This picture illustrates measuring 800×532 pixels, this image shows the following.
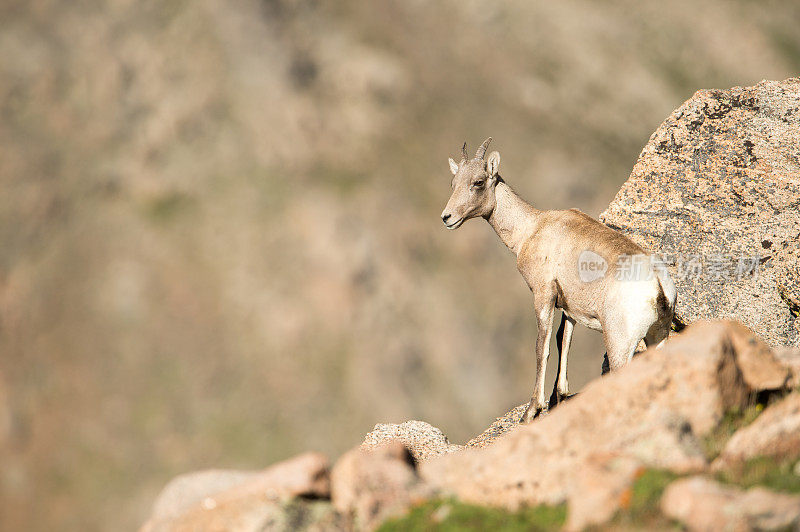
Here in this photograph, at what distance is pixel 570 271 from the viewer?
584 inches

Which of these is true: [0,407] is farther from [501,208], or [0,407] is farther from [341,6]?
[501,208]

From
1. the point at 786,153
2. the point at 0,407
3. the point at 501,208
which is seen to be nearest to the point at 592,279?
the point at 501,208

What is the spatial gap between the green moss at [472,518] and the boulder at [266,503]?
1003mm

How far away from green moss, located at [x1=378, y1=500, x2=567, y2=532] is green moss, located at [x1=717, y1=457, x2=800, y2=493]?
1.93 meters

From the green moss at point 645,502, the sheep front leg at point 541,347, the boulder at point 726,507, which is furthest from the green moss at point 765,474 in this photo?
the sheep front leg at point 541,347

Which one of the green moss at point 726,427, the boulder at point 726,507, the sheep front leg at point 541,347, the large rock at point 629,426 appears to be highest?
the sheep front leg at point 541,347

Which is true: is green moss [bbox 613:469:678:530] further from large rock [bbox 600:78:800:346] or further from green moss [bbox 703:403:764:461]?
large rock [bbox 600:78:800:346]

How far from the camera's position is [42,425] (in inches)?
3031

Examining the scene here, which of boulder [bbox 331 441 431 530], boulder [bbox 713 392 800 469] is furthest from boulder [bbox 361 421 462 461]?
boulder [bbox 713 392 800 469]

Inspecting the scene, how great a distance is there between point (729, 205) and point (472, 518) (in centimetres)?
1039

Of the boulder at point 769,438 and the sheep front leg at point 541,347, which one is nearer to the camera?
the boulder at point 769,438

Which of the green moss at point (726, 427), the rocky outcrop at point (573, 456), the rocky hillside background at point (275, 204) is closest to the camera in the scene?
the rocky outcrop at point (573, 456)

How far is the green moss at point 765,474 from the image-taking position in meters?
9.30

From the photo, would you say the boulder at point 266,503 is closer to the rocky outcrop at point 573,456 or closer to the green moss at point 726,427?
the rocky outcrop at point 573,456
